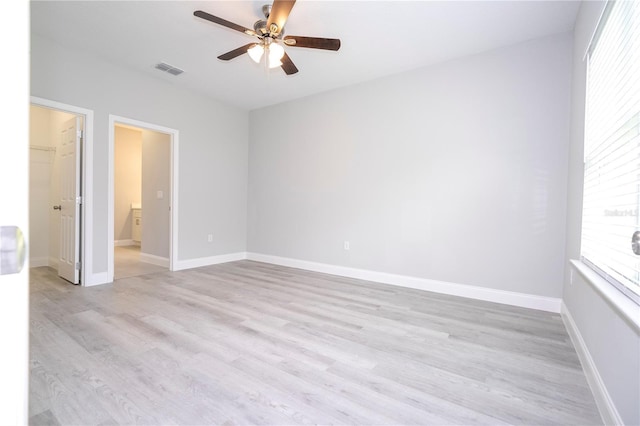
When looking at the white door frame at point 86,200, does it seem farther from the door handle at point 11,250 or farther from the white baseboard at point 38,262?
the door handle at point 11,250

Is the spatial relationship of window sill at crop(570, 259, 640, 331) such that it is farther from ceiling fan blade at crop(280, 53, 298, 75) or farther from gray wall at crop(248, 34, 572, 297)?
ceiling fan blade at crop(280, 53, 298, 75)

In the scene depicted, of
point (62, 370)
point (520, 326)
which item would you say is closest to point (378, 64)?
point (520, 326)

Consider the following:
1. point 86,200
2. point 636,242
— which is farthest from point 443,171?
point 86,200

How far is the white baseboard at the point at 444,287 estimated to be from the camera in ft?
10.1

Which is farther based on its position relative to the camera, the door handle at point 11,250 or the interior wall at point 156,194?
the interior wall at point 156,194

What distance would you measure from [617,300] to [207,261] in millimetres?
4977

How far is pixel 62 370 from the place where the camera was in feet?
6.08

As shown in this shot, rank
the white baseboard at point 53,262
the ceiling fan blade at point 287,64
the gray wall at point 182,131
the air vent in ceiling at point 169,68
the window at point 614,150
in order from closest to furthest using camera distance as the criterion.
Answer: the window at point 614,150
the ceiling fan blade at point 287,64
the gray wall at point 182,131
the air vent in ceiling at point 169,68
the white baseboard at point 53,262

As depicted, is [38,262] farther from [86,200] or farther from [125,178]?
[125,178]

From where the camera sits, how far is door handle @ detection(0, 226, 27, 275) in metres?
0.51

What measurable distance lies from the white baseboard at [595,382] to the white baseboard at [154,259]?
5168mm

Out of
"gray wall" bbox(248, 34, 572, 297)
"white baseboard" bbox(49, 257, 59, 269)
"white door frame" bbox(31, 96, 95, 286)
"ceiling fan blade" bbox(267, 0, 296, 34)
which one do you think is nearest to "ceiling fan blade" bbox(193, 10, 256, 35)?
"ceiling fan blade" bbox(267, 0, 296, 34)

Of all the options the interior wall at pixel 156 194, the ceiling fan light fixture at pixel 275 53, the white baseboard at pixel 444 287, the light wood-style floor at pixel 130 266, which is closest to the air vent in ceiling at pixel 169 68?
the interior wall at pixel 156 194

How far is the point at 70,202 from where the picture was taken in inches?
151
